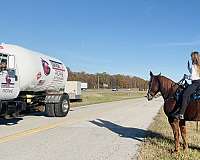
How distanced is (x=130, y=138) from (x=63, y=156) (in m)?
3.89

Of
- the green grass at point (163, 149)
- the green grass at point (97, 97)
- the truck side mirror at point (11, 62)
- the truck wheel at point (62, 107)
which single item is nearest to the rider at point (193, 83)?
the green grass at point (163, 149)

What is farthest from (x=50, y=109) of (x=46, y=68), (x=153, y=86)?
(x=153, y=86)

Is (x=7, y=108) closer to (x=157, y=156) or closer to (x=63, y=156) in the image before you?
(x=63, y=156)

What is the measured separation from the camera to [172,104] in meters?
9.88

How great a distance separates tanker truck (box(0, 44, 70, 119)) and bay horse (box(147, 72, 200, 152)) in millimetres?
6166

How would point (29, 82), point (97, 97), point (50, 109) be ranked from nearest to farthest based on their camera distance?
1. point (29, 82)
2. point (50, 109)
3. point (97, 97)

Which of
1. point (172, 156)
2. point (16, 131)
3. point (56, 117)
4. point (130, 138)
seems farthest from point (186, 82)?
point (56, 117)

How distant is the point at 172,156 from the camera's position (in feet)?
29.1

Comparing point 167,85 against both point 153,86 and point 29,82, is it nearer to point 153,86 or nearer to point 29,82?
point 153,86

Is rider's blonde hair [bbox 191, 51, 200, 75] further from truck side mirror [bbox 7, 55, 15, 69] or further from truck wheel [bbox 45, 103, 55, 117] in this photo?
truck wheel [bbox 45, 103, 55, 117]

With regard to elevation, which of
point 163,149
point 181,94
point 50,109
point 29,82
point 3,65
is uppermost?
point 3,65

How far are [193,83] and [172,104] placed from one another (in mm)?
867

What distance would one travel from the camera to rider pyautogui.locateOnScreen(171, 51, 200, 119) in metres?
9.09

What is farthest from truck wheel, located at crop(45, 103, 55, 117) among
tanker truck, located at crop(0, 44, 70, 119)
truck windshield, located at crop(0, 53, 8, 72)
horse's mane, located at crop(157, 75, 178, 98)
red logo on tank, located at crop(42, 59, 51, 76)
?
horse's mane, located at crop(157, 75, 178, 98)
